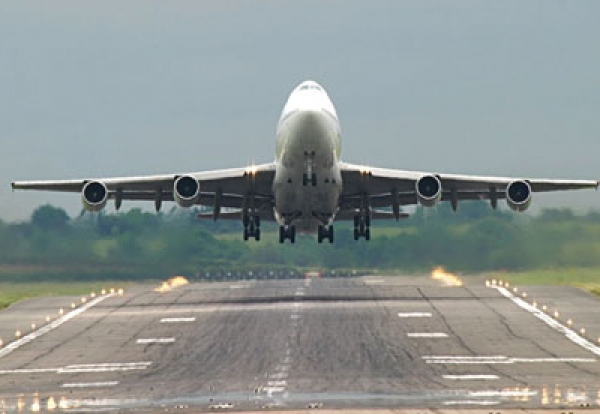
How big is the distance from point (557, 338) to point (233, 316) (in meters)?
15.7

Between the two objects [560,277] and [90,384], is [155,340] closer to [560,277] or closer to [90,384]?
[90,384]

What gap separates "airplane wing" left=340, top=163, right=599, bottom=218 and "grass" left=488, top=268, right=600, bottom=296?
6.23 m

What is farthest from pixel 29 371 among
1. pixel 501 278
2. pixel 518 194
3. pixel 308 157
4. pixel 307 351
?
pixel 501 278

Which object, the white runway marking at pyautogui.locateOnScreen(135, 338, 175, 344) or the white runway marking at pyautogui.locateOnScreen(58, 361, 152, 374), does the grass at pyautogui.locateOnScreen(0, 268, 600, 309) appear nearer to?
the white runway marking at pyautogui.locateOnScreen(135, 338, 175, 344)

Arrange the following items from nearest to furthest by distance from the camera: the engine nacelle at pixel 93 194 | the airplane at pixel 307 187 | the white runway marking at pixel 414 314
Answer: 1. the airplane at pixel 307 187
2. the white runway marking at pixel 414 314
3. the engine nacelle at pixel 93 194

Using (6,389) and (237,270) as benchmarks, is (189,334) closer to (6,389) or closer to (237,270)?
(6,389)

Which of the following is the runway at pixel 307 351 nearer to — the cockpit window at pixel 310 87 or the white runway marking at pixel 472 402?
the white runway marking at pixel 472 402

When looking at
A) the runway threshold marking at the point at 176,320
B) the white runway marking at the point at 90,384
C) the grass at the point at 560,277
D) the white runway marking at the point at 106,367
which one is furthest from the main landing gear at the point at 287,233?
the white runway marking at the point at 90,384

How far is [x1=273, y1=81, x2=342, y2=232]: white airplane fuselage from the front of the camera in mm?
57281

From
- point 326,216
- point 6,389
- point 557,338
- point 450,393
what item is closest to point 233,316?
point 326,216

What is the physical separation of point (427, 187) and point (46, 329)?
17076mm

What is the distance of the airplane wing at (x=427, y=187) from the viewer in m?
62.4

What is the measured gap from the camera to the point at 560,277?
81.8m

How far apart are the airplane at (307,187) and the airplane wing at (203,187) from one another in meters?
0.04
